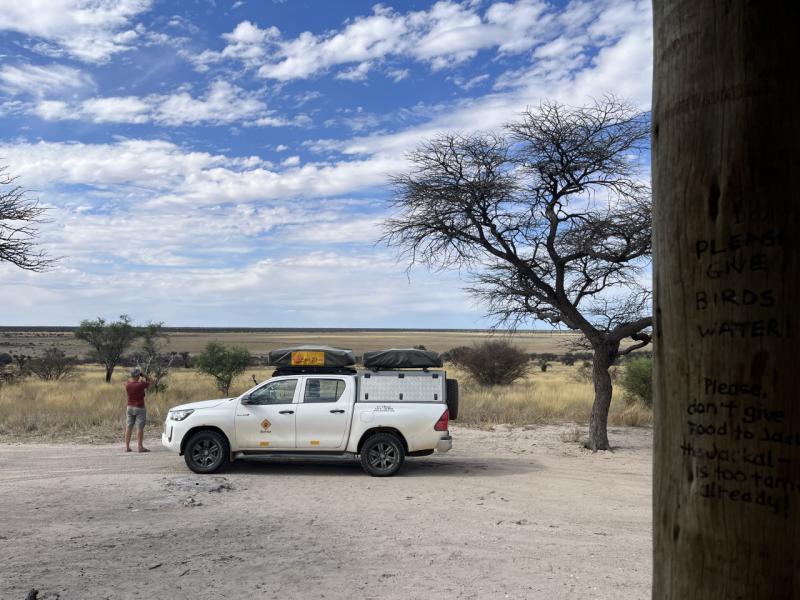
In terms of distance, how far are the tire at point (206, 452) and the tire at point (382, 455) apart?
2.37 metres

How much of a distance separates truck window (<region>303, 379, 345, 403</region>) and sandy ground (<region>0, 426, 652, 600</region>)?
1.30 metres

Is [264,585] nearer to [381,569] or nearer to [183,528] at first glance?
[381,569]

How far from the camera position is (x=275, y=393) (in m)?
12.9

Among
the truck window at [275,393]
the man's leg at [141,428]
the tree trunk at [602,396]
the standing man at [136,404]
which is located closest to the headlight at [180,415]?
the truck window at [275,393]

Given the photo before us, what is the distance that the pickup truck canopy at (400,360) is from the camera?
13.4 metres

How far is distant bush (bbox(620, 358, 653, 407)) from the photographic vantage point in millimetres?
23422

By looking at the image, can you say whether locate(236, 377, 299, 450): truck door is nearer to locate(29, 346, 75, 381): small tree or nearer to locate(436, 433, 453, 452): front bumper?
locate(436, 433, 453, 452): front bumper

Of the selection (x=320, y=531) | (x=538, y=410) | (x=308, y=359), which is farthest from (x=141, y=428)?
(x=538, y=410)

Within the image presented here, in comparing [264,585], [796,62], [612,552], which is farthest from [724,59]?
[612,552]

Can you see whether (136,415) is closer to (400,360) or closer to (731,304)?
(400,360)

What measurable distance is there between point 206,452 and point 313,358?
2505 mm

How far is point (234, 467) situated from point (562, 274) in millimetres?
8052

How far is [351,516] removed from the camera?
360 inches

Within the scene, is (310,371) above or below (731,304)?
below
